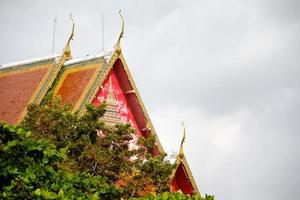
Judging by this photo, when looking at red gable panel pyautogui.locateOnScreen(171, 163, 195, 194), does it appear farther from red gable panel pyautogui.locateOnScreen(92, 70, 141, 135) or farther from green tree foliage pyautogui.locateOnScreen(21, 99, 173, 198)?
green tree foliage pyautogui.locateOnScreen(21, 99, 173, 198)

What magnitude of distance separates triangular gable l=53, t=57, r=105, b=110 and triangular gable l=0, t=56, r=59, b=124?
394mm

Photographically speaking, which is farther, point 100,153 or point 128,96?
point 128,96

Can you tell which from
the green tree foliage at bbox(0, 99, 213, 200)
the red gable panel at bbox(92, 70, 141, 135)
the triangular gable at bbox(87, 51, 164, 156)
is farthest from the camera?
the triangular gable at bbox(87, 51, 164, 156)

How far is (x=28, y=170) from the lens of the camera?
8.81 m

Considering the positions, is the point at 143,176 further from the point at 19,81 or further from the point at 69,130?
the point at 19,81

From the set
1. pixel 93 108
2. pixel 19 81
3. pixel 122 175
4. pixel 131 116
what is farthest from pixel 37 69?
pixel 122 175

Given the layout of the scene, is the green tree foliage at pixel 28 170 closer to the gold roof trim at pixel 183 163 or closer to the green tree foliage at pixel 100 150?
the green tree foliage at pixel 100 150

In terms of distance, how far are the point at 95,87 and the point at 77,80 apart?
1.11m

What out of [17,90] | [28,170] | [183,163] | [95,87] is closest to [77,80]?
[95,87]

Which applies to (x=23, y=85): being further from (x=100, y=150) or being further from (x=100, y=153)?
(x=100, y=153)

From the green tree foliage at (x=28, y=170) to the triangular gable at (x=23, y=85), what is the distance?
810 cm

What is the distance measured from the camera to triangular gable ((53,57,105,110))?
56.9 ft

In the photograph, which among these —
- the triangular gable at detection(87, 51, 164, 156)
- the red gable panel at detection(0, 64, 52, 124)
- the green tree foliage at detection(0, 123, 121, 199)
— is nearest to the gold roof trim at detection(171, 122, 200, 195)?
the triangular gable at detection(87, 51, 164, 156)

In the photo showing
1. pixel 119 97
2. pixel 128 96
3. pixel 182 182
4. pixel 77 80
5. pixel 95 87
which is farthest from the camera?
Result: pixel 182 182
